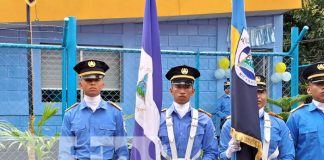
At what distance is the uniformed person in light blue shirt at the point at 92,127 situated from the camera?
4914mm

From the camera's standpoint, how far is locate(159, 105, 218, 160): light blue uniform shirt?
15.8 ft

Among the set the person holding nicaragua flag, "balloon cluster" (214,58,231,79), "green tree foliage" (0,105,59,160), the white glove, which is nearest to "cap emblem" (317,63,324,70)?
the person holding nicaragua flag

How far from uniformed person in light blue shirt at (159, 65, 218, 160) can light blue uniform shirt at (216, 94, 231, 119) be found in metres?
3.08

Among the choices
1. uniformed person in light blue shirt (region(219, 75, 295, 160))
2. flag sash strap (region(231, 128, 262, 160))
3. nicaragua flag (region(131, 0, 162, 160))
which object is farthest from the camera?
uniformed person in light blue shirt (region(219, 75, 295, 160))

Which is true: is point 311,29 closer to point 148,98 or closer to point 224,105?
point 224,105

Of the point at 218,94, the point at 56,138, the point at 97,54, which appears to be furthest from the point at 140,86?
the point at 218,94

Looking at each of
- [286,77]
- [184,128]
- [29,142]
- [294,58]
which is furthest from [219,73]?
[184,128]

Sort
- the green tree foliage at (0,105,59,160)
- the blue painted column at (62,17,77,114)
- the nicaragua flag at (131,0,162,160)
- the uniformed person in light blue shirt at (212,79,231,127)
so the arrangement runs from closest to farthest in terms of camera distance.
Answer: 1. the nicaragua flag at (131,0,162,160)
2. the green tree foliage at (0,105,59,160)
3. the blue painted column at (62,17,77,114)
4. the uniformed person in light blue shirt at (212,79,231,127)

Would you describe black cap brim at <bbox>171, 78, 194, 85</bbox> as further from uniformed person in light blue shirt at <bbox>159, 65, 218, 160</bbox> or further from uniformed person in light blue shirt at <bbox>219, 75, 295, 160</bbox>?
uniformed person in light blue shirt at <bbox>219, 75, 295, 160</bbox>

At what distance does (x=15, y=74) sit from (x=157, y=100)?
181 inches

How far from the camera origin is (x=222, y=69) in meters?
9.21

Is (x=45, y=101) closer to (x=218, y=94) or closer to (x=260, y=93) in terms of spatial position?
(x=218, y=94)

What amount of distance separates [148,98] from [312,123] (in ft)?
4.84

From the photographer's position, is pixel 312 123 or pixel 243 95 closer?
pixel 243 95
